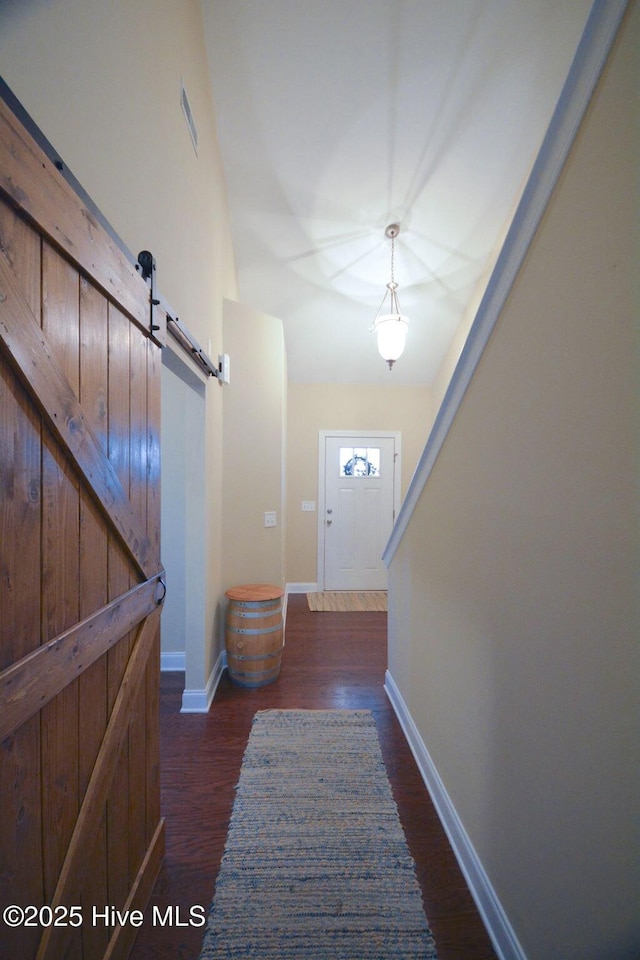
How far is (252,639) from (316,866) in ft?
4.24

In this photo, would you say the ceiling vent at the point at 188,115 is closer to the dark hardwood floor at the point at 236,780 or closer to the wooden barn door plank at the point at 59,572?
the wooden barn door plank at the point at 59,572

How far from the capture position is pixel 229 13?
80.1 inches

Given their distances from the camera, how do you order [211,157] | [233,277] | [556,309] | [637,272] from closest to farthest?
[637,272] → [556,309] → [211,157] → [233,277]

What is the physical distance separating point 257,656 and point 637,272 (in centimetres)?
259

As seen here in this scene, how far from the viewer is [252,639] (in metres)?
2.46

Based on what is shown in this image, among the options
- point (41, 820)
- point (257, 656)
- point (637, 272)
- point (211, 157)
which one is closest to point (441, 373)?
point (211, 157)

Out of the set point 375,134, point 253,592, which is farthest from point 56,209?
point 375,134

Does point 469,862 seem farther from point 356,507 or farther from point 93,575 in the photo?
point 356,507

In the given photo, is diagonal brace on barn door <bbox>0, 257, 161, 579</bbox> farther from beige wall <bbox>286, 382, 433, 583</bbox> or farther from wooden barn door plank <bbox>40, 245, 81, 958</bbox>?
beige wall <bbox>286, 382, 433, 583</bbox>

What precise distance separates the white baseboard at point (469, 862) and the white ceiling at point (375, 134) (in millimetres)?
3683

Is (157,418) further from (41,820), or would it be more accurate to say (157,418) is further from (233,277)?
(233,277)

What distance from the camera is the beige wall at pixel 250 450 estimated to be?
9.48 ft

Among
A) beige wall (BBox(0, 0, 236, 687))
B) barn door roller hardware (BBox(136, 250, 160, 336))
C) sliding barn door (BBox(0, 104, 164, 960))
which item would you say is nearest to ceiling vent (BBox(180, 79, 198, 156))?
beige wall (BBox(0, 0, 236, 687))

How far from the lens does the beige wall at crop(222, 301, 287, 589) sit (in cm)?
289
